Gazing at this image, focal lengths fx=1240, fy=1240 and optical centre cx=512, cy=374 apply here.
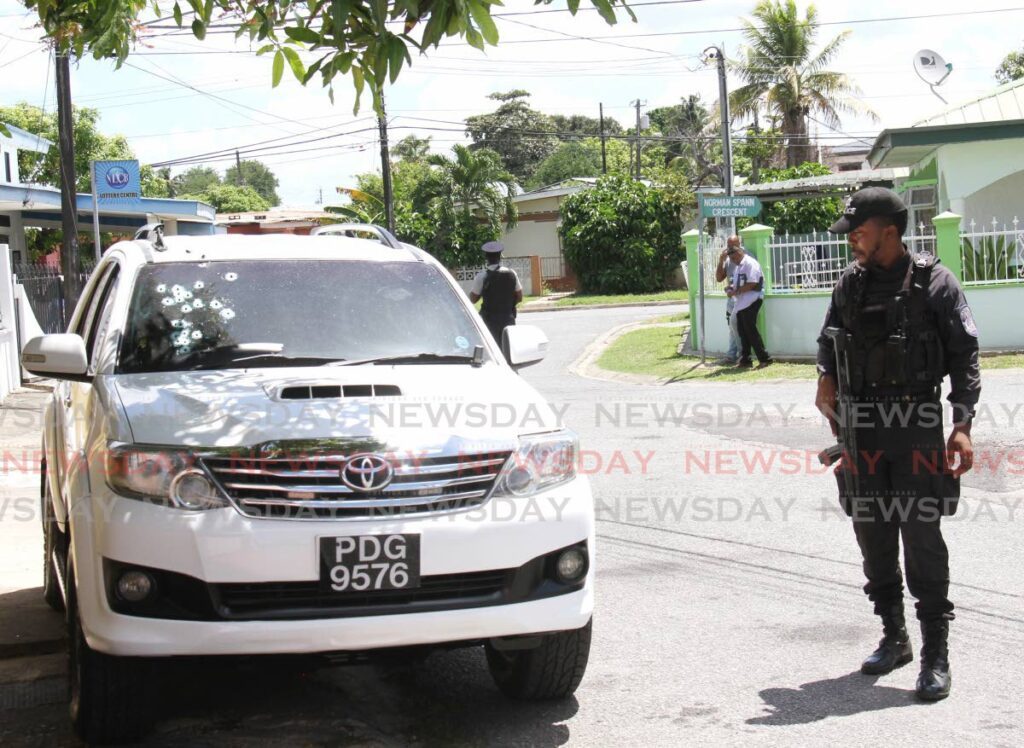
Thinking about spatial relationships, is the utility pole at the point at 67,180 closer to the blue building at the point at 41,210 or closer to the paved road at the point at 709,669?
the blue building at the point at 41,210

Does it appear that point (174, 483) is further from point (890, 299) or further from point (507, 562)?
point (890, 299)

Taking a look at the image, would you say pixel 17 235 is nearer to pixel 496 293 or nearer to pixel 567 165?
pixel 496 293

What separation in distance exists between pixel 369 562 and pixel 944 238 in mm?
14819

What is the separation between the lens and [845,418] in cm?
480

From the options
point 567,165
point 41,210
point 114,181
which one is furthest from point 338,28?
point 567,165

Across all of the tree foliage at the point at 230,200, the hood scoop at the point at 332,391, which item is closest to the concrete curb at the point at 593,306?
the hood scoop at the point at 332,391

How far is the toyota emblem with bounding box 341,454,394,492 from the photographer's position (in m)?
4.03

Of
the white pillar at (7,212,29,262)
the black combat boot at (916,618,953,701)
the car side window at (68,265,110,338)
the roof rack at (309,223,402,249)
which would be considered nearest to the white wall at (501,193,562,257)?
the white pillar at (7,212,29,262)

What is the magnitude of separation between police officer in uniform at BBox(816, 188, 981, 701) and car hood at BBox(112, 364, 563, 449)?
1.24 meters

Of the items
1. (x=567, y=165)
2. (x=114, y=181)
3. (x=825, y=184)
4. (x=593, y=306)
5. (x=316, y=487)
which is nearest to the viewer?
(x=316, y=487)

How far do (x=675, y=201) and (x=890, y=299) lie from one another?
39613mm

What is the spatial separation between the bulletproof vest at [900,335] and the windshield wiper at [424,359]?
1532 millimetres

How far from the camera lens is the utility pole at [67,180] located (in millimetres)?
20812

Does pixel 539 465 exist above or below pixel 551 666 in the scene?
above
